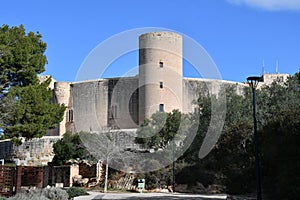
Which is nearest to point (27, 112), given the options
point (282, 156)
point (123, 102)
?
point (282, 156)

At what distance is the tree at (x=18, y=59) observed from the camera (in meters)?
17.4

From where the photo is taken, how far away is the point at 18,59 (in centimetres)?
1777

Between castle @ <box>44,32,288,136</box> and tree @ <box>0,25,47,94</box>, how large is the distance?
16680mm

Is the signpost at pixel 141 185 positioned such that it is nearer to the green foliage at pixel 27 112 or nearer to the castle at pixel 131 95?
the green foliage at pixel 27 112

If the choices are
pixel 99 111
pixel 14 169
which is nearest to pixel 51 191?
pixel 14 169

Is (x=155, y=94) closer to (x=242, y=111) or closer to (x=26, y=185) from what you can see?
(x=242, y=111)

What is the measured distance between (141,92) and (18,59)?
19.7 metres

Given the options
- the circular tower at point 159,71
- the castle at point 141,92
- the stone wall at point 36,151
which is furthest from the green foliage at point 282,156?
the stone wall at point 36,151

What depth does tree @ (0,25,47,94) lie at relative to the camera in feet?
57.2

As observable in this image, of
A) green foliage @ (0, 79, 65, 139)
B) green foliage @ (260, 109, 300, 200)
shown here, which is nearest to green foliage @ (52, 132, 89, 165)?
green foliage @ (0, 79, 65, 139)

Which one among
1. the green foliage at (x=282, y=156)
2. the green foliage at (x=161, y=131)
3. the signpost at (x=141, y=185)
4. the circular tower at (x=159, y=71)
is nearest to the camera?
the green foliage at (x=282, y=156)

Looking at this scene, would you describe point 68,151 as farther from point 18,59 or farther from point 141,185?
point 18,59

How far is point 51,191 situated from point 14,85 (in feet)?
18.0

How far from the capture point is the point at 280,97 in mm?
25219
